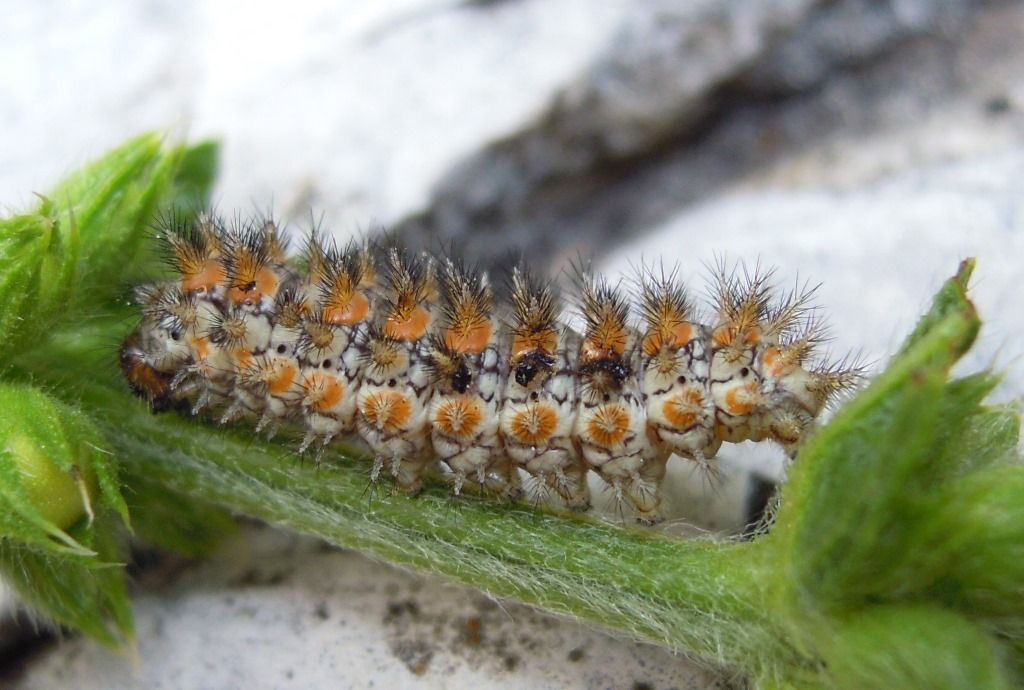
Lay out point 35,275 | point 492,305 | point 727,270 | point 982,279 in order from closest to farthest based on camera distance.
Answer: point 35,275 → point 492,305 → point 982,279 → point 727,270

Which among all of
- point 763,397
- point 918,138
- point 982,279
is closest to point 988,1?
point 918,138

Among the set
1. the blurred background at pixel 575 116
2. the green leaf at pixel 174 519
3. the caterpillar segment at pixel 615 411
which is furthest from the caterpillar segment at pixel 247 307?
the blurred background at pixel 575 116

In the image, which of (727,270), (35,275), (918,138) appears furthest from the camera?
(918,138)

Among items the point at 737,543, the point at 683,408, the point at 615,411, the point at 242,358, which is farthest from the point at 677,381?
the point at 242,358

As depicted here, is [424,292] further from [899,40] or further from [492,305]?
[899,40]

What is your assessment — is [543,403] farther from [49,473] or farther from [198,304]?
[49,473]

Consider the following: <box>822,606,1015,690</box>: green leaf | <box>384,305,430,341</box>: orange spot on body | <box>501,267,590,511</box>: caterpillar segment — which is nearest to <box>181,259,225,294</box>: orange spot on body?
<box>384,305,430,341</box>: orange spot on body

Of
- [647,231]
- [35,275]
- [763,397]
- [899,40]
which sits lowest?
[35,275]
